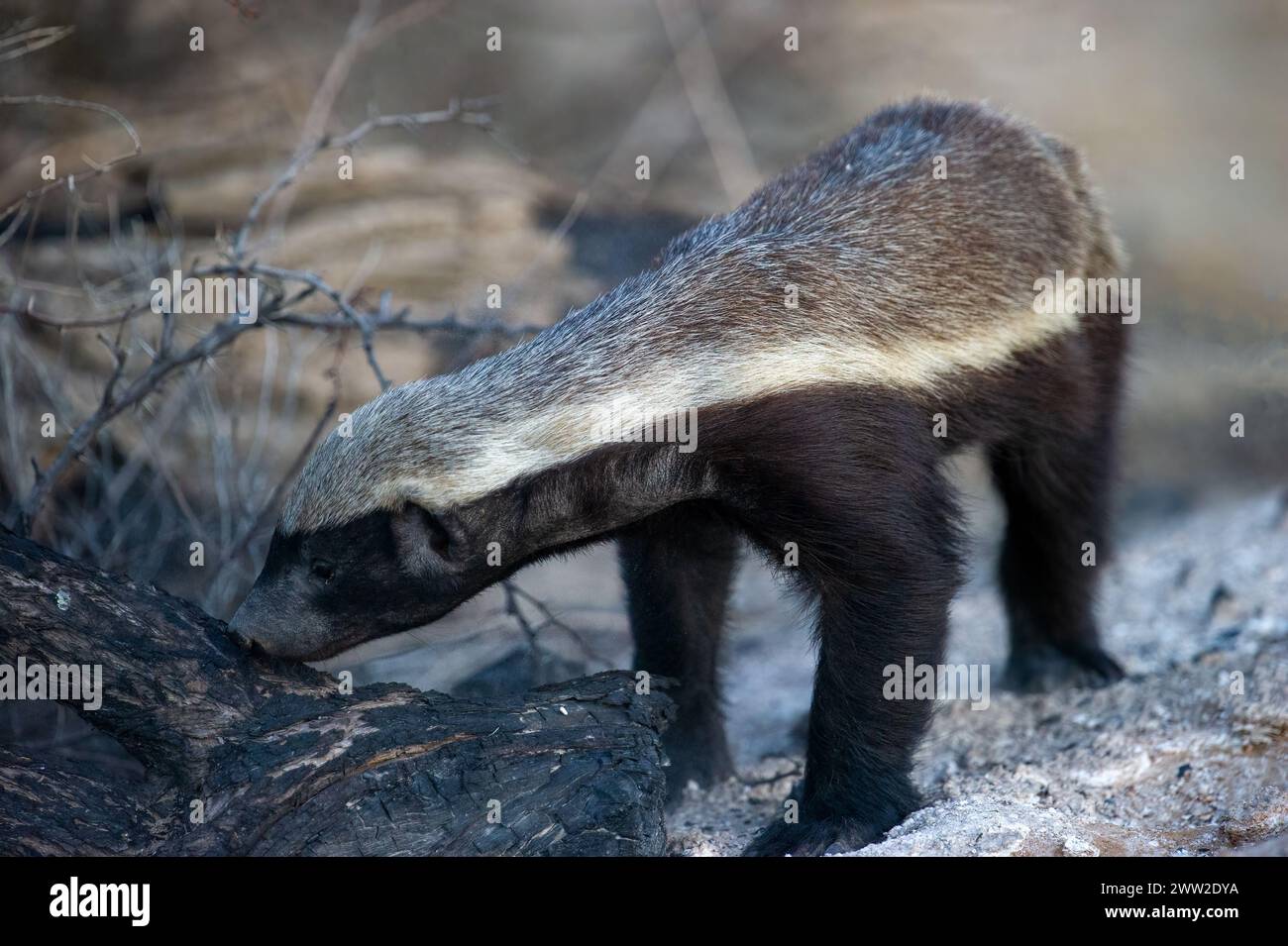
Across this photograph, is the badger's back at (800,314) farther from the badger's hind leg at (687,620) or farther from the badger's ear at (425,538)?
the badger's hind leg at (687,620)

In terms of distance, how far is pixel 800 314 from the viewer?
15.9 feet

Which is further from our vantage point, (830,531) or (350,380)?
(350,380)

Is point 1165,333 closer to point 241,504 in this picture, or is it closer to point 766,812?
point 766,812

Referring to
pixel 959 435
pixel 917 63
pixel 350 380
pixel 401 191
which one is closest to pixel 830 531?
pixel 959 435

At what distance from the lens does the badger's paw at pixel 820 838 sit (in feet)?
15.7

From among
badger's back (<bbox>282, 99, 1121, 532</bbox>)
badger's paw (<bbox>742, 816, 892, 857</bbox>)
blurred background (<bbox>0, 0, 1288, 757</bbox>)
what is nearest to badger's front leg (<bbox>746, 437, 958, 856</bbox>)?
badger's paw (<bbox>742, 816, 892, 857</bbox>)

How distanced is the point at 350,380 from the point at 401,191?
4.83 ft

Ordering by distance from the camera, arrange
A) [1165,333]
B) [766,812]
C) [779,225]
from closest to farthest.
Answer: [779,225] → [766,812] → [1165,333]

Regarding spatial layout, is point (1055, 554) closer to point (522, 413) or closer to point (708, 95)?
point (522, 413)

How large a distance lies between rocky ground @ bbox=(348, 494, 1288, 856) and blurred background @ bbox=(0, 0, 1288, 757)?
0.14 meters

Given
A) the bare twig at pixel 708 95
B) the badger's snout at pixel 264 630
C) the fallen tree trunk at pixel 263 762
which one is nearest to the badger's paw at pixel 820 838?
the fallen tree trunk at pixel 263 762

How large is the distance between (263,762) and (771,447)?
2025mm

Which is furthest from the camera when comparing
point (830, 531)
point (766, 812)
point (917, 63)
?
point (917, 63)
